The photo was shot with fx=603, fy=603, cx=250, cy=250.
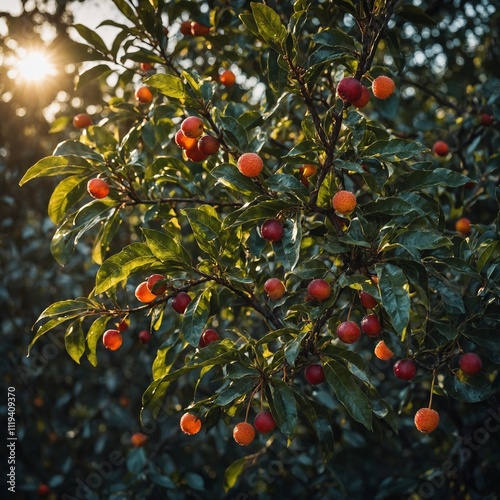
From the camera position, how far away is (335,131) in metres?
1.29

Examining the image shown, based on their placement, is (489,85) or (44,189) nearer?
(489,85)

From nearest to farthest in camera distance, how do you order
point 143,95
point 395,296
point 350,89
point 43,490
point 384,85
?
1. point 395,296
2. point 350,89
3. point 384,85
4. point 143,95
5. point 43,490

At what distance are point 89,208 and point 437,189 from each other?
1.14 meters

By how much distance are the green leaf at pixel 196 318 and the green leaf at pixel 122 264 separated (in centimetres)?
15

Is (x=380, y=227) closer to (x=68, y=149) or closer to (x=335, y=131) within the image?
(x=335, y=131)

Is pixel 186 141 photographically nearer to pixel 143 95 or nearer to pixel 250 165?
pixel 250 165

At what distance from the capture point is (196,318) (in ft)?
4.59

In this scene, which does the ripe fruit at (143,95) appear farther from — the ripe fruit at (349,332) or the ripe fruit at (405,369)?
the ripe fruit at (405,369)

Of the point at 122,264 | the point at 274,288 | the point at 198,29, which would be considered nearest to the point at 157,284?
the point at 122,264

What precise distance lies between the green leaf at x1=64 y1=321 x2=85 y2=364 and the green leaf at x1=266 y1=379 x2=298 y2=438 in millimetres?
542

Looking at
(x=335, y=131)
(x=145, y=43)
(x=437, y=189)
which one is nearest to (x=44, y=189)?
(x=145, y=43)

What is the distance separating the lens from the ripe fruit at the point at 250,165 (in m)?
1.31

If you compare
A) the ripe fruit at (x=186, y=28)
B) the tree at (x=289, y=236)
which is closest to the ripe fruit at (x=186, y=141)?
the tree at (x=289, y=236)

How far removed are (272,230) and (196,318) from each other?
29 cm
